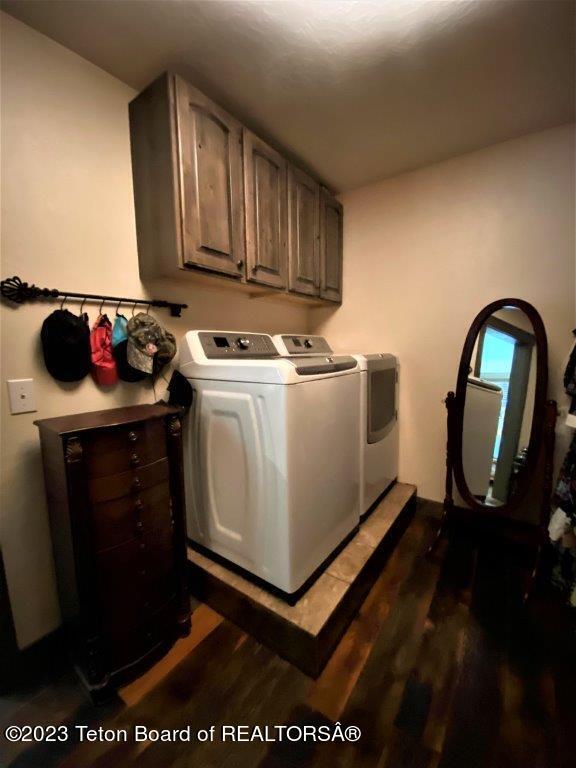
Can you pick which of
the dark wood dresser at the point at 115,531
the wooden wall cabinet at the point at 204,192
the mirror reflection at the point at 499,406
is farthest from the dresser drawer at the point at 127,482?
the mirror reflection at the point at 499,406

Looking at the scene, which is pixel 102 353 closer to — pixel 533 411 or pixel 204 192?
pixel 204 192

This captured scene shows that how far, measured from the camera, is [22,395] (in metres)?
1.14

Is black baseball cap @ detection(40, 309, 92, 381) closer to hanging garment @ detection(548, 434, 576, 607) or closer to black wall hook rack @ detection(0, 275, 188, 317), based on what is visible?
black wall hook rack @ detection(0, 275, 188, 317)

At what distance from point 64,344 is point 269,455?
89 cm

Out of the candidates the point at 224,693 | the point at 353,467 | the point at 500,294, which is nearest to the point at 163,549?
the point at 224,693

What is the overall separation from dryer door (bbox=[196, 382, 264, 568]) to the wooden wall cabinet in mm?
631

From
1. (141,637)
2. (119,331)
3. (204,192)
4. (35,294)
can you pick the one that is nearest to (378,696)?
(141,637)

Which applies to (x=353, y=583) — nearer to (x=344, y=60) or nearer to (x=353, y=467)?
(x=353, y=467)

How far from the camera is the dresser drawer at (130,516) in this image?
1.05m

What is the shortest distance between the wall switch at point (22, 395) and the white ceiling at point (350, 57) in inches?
49.9

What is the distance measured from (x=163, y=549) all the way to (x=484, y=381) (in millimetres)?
1893

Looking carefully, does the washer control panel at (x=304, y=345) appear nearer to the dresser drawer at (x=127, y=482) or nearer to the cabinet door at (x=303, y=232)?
the cabinet door at (x=303, y=232)

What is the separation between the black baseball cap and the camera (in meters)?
1.16

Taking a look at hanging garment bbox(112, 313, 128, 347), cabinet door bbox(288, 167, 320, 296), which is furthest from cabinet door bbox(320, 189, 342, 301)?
hanging garment bbox(112, 313, 128, 347)
